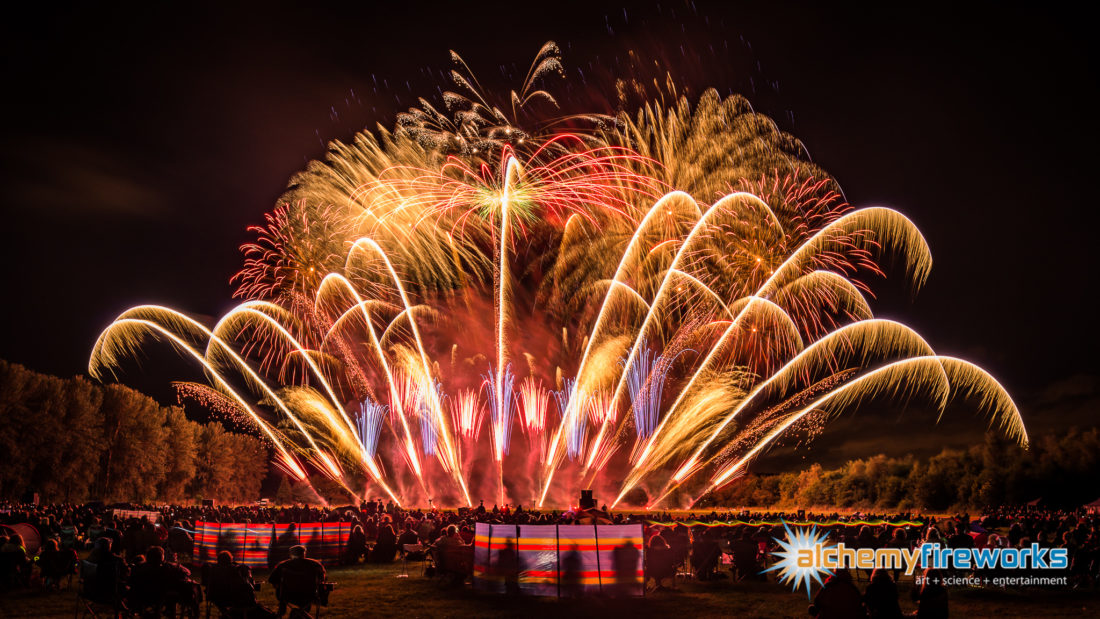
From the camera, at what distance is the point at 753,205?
35938mm

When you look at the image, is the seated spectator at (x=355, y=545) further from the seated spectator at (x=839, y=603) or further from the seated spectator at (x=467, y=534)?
the seated spectator at (x=839, y=603)

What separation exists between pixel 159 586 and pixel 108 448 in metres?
70.7

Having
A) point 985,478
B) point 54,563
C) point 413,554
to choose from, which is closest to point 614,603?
point 413,554

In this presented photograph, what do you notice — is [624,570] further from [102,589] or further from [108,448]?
[108,448]

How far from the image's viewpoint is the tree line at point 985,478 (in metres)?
64.5

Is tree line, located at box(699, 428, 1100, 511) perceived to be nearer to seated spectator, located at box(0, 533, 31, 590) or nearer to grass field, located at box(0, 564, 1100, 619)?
grass field, located at box(0, 564, 1100, 619)

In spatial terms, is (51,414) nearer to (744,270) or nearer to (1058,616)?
(744,270)

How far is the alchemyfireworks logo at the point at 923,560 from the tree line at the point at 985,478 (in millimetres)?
49330

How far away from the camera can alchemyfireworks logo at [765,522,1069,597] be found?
55.5 ft

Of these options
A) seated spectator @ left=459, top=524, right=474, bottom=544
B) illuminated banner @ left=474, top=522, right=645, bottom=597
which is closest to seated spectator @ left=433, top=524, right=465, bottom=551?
seated spectator @ left=459, top=524, right=474, bottom=544

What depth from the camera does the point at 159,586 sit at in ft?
42.2

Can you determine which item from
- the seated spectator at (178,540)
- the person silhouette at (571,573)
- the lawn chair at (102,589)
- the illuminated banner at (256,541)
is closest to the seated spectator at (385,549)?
the illuminated banner at (256,541)

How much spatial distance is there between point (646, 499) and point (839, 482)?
20408 millimetres

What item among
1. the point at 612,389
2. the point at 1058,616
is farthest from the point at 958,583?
the point at 612,389
